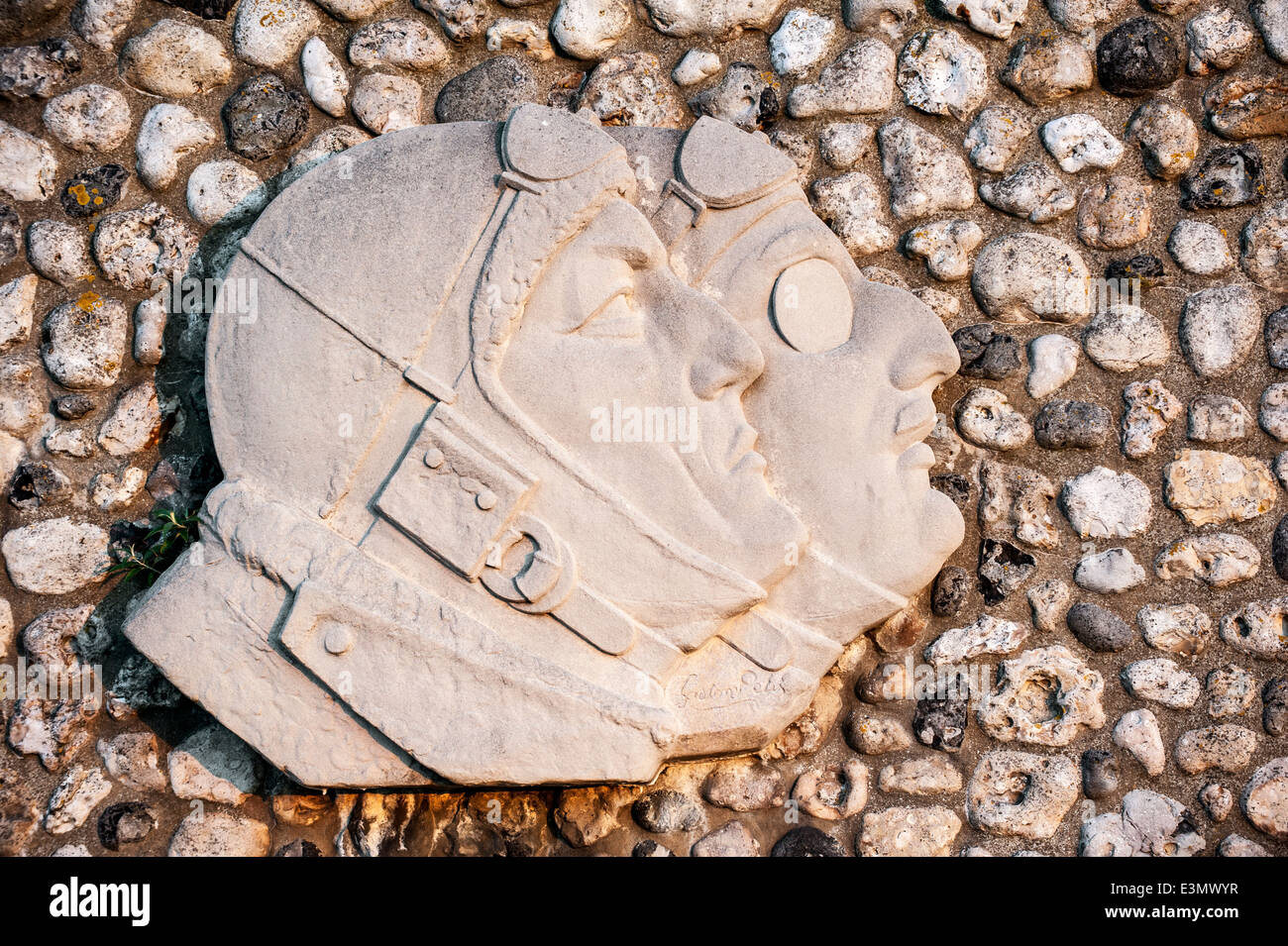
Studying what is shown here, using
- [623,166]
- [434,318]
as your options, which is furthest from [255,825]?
[623,166]

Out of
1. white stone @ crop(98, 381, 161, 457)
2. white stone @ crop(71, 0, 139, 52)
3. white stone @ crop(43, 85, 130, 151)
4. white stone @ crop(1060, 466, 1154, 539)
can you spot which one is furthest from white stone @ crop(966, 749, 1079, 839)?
white stone @ crop(71, 0, 139, 52)

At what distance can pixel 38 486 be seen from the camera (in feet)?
10.5

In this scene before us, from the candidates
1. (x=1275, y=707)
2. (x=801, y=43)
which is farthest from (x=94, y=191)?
(x=1275, y=707)

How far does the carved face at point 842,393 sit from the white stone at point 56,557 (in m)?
1.87

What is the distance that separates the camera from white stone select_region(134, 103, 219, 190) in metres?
3.26

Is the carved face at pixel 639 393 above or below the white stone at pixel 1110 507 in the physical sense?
above

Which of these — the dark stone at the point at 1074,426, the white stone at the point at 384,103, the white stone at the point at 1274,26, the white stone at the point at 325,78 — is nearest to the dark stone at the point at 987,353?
the dark stone at the point at 1074,426

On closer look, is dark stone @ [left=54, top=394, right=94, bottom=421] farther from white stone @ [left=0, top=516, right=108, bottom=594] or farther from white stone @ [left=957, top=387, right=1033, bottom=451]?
white stone @ [left=957, top=387, right=1033, bottom=451]

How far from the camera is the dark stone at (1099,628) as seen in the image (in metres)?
2.87

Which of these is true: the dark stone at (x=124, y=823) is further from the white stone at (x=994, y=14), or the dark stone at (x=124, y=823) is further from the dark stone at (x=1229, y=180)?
the dark stone at (x=1229, y=180)

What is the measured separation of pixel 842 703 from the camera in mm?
2951

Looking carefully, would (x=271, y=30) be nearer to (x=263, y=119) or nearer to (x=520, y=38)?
(x=263, y=119)

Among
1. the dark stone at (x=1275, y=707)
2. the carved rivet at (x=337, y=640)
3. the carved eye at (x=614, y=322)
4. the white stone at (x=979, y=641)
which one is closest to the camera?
the carved rivet at (x=337, y=640)
